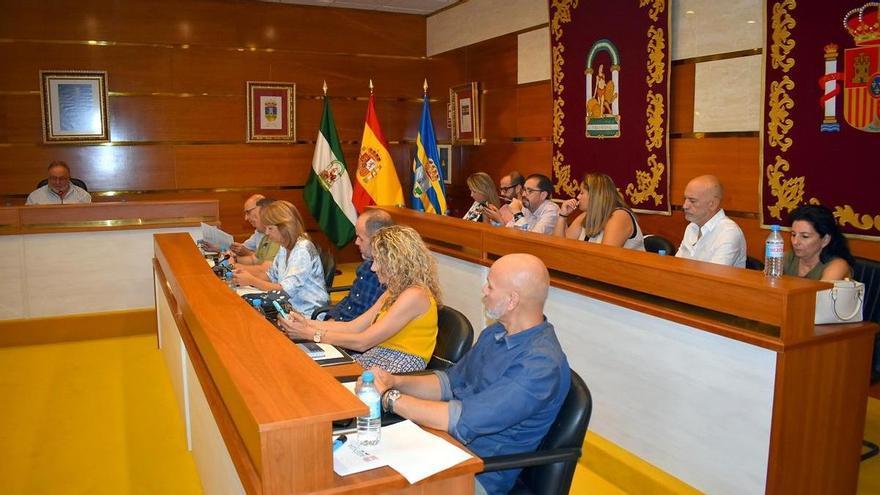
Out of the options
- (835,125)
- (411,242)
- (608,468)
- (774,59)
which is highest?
(774,59)

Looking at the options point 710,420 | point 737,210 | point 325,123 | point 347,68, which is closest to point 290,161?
point 325,123

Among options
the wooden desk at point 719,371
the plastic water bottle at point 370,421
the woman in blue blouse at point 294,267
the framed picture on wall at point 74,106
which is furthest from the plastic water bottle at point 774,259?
the framed picture on wall at point 74,106

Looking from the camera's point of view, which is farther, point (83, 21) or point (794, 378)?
point (83, 21)

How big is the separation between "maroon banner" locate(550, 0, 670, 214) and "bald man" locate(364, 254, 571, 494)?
332 centimetres

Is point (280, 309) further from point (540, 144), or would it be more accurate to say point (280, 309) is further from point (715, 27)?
point (540, 144)

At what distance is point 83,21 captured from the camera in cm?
691

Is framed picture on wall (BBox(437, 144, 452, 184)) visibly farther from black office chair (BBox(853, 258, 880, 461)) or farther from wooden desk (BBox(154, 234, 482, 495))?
wooden desk (BBox(154, 234, 482, 495))

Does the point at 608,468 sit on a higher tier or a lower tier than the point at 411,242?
lower

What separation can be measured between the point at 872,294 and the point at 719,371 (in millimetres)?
1195

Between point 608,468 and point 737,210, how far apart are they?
2.31 meters

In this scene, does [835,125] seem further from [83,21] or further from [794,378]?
[83,21]

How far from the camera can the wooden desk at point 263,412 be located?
1502mm

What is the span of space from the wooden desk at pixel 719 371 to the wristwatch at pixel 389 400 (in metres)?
1.31

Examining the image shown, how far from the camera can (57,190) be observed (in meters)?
6.47
